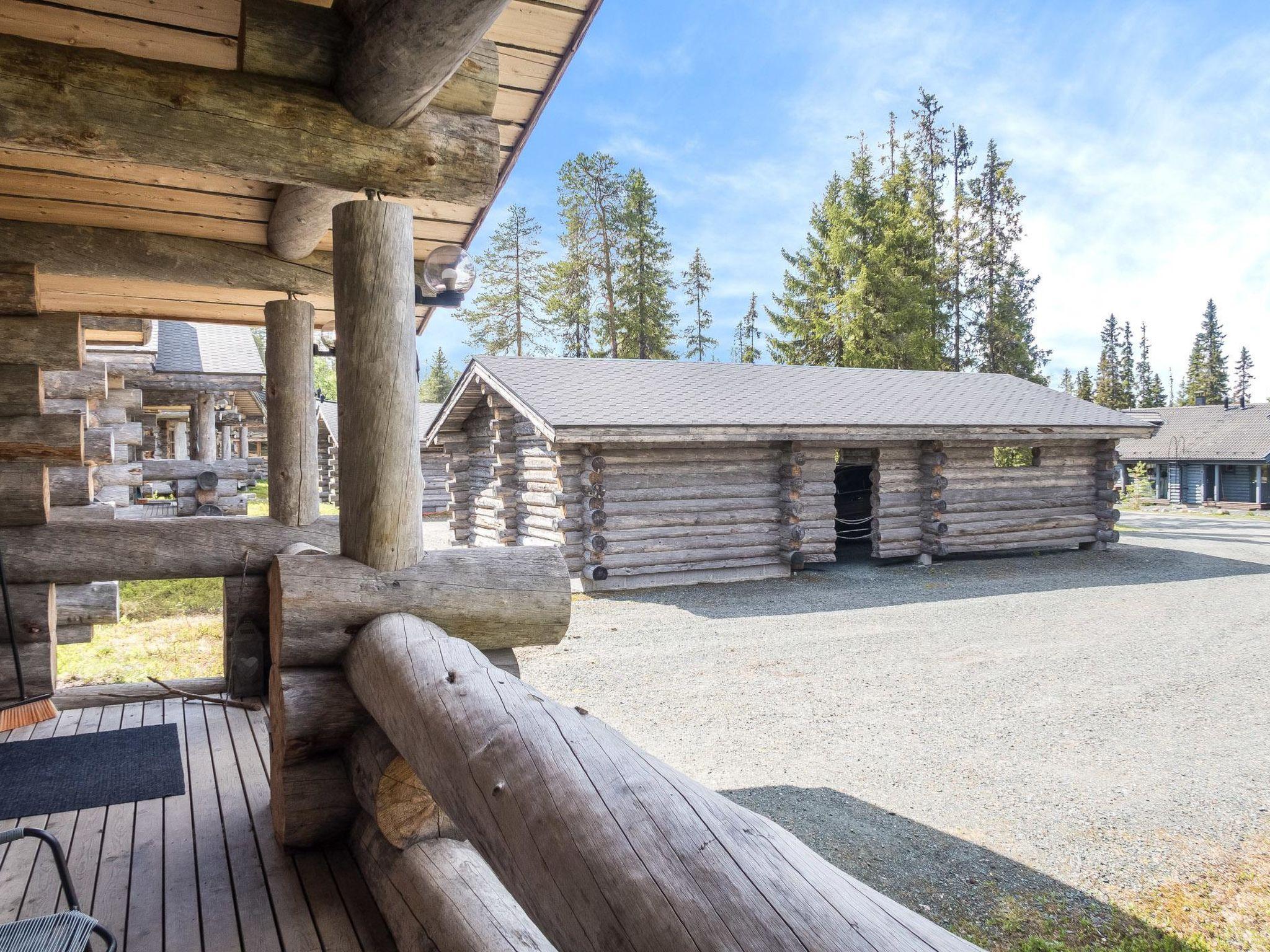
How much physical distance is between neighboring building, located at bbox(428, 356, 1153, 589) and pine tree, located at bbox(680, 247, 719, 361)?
22.8 m

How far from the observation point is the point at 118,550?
3980mm

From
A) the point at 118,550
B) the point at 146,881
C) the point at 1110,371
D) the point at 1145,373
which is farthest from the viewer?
the point at 1145,373

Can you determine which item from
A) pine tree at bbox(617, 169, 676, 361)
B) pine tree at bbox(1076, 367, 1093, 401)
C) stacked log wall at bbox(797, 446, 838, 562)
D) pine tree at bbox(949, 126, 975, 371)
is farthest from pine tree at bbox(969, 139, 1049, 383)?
pine tree at bbox(1076, 367, 1093, 401)

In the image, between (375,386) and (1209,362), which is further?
(1209,362)

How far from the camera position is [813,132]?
11106cm

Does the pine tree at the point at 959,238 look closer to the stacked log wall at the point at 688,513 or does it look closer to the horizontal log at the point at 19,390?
the stacked log wall at the point at 688,513

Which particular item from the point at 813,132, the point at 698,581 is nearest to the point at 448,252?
the point at 698,581

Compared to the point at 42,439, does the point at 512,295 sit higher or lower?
higher

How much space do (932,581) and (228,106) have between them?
12140mm

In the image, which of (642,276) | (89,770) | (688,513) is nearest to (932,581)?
(688,513)

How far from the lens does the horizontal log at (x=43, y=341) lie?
14.1 feet

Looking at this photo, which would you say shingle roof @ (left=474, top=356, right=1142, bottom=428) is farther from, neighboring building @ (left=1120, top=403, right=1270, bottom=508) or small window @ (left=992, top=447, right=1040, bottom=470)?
neighboring building @ (left=1120, top=403, right=1270, bottom=508)

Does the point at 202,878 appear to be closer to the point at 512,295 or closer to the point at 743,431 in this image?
the point at 743,431

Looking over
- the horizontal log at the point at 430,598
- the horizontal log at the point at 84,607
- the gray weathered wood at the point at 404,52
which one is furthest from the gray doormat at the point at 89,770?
the gray weathered wood at the point at 404,52
